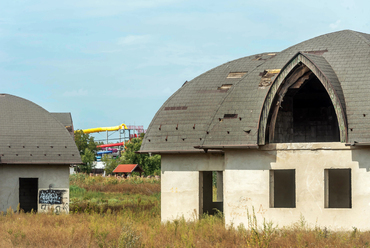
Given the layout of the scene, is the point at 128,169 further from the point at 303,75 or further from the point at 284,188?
the point at 303,75

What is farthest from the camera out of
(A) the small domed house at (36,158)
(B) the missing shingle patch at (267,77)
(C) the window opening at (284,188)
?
(A) the small domed house at (36,158)

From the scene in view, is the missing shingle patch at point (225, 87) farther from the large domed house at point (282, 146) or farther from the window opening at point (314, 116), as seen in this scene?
the window opening at point (314, 116)

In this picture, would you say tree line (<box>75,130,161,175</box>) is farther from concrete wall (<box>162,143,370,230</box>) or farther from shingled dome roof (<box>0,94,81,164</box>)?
concrete wall (<box>162,143,370,230</box>)

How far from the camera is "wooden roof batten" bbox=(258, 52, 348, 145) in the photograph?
15938 millimetres

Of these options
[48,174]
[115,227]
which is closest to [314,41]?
[115,227]

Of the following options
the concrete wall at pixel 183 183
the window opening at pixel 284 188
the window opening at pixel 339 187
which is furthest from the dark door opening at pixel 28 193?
the window opening at pixel 339 187

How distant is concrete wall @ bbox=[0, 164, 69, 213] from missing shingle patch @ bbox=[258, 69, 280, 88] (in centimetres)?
1153

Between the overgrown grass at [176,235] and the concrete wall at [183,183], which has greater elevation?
the concrete wall at [183,183]

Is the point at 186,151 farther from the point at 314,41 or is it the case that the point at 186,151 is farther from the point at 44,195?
the point at 44,195

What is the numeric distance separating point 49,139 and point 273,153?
42.6 feet

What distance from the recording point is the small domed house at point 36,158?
24.1 meters

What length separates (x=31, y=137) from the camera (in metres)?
25.1

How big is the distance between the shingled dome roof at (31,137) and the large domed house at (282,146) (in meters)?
5.78

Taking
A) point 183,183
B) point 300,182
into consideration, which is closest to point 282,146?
point 300,182
